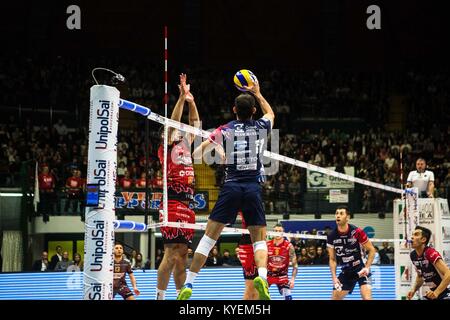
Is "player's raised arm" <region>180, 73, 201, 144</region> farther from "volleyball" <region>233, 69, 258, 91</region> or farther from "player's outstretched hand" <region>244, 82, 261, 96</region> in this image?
"player's outstretched hand" <region>244, 82, 261, 96</region>

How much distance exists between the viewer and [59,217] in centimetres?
1895

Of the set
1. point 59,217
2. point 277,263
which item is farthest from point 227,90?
point 277,263

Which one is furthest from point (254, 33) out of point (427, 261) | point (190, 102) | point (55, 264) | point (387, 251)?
Result: point (190, 102)

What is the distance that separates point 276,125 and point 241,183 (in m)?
18.4

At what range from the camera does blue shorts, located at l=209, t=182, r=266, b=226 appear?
7.00m

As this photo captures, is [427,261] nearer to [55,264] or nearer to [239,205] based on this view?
[239,205]

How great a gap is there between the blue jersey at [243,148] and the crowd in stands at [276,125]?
38.7ft

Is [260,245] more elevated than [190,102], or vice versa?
[190,102]

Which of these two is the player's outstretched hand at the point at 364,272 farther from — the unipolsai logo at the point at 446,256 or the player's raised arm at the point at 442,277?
the unipolsai logo at the point at 446,256

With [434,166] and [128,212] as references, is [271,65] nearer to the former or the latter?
[434,166]

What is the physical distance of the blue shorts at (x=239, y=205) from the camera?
700cm

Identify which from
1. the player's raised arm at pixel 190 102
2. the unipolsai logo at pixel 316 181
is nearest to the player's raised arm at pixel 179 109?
the player's raised arm at pixel 190 102

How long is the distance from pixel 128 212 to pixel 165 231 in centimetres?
1046

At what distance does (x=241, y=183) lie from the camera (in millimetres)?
7070
